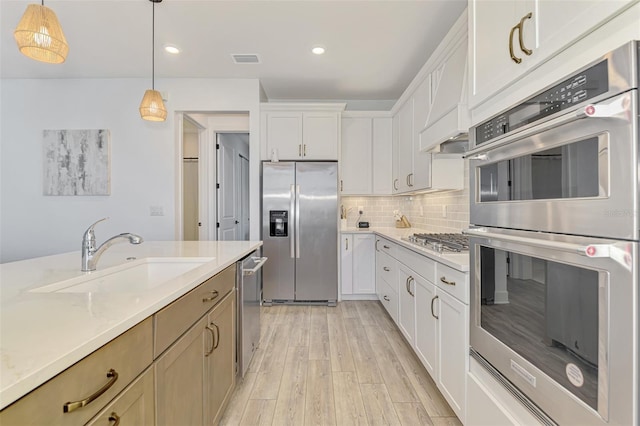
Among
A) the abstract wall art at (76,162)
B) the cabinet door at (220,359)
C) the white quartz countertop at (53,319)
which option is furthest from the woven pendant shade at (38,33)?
the abstract wall art at (76,162)

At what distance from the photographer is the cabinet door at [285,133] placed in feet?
12.6

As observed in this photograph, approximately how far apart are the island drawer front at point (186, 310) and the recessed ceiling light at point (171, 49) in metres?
2.50

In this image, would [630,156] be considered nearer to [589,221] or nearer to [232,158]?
[589,221]

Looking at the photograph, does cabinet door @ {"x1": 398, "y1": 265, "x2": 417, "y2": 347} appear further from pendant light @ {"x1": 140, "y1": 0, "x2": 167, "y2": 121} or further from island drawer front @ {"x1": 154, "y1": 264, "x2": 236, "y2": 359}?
pendant light @ {"x1": 140, "y1": 0, "x2": 167, "y2": 121}

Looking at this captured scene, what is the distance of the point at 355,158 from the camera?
163 inches

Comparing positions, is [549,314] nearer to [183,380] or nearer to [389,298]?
[183,380]

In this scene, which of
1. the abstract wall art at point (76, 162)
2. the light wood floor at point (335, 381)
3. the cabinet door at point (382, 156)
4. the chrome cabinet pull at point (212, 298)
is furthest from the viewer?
the cabinet door at point (382, 156)

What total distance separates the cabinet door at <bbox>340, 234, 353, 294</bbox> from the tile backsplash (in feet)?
1.62

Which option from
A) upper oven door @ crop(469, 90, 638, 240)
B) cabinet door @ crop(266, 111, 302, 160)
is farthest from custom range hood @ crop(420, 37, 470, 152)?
cabinet door @ crop(266, 111, 302, 160)

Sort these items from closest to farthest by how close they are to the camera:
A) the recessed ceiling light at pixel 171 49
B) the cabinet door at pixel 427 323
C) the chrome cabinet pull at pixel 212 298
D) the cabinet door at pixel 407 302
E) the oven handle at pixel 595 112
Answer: the oven handle at pixel 595 112
the chrome cabinet pull at pixel 212 298
the cabinet door at pixel 427 323
the cabinet door at pixel 407 302
the recessed ceiling light at pixel 171 49

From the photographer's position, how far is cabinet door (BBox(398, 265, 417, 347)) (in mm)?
2329

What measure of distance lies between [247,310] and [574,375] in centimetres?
177

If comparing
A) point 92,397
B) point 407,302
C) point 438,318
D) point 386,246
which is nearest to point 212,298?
point 92,397

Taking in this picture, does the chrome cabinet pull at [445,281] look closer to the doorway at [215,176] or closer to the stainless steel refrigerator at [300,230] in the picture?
the stainless steel refrigerator at [300,230]
